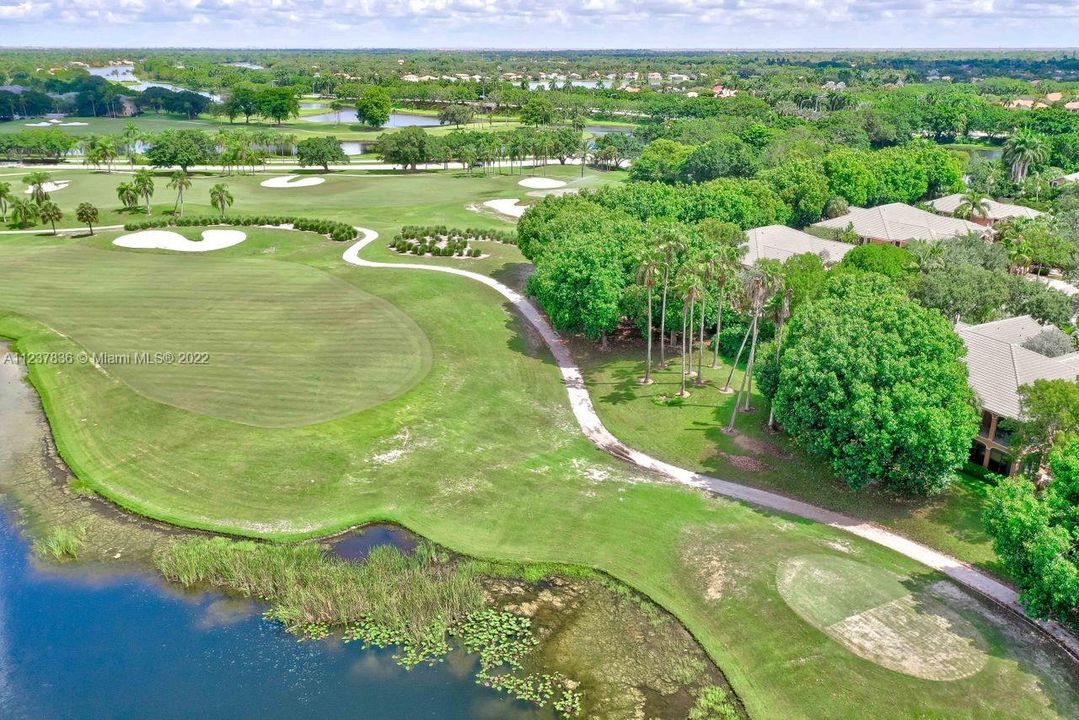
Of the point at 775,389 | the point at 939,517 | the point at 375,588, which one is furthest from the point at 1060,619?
the point at 375,588

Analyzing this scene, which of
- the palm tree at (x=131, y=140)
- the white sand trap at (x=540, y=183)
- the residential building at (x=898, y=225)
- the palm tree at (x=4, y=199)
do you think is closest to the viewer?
the residential building at (x=898, y=225)

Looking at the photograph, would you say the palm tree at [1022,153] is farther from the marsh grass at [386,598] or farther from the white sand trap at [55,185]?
the white sand trap at [55,185]

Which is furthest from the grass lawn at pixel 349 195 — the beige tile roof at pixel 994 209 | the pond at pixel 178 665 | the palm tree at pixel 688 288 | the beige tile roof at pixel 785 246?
the pond at pixel 178 665

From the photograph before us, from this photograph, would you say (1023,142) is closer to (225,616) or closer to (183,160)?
(225,616)

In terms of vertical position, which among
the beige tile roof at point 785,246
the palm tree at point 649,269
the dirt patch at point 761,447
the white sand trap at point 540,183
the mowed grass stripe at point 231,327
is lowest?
the dirt patch at point 761,447

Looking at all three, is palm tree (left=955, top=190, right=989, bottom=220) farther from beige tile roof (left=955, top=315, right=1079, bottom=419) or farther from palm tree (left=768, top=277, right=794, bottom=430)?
palm tree (left=768, top=277, right=794, bottom=430)

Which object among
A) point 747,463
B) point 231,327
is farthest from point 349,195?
point 747,463
